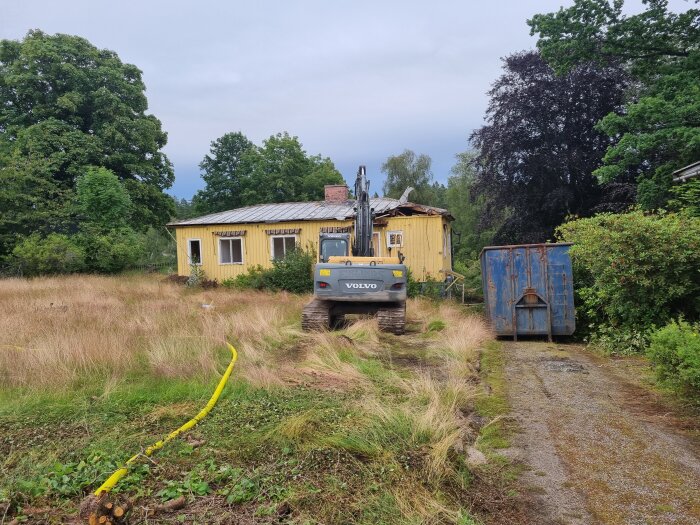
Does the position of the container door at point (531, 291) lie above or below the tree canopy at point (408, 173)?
below

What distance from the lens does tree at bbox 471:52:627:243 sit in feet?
72.4

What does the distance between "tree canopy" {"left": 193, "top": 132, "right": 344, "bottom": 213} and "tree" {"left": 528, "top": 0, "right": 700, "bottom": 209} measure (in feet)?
95.8

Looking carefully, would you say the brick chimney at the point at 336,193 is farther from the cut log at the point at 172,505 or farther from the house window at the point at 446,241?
the cut log at the point at 172,505

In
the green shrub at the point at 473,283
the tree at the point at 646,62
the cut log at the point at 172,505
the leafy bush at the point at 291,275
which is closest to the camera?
the cut log at the point at 172,505

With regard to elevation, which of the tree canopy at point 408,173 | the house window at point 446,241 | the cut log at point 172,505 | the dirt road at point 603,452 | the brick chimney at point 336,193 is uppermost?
the tree canopy at point 408,173

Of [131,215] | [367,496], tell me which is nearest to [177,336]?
[367,496]

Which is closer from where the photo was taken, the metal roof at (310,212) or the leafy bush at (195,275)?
the metal roof at (310,212)

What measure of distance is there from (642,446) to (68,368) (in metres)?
6.12

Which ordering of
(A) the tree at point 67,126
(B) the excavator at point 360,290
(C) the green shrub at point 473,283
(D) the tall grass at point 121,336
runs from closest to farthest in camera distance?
(D) the tall grass at point 121,336, (B) the excavator at point 360,290, (C) the green shrub at point 473,283, (A) the tree at point 67,126

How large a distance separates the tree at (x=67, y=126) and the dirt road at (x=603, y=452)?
27170 mm

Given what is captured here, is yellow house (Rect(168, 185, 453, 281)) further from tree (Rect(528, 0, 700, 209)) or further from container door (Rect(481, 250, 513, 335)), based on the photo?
container door (Rect(481, 250, 513, 335))

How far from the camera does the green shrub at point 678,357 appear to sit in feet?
15.7

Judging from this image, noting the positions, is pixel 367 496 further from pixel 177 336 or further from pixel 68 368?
pixel 177 336

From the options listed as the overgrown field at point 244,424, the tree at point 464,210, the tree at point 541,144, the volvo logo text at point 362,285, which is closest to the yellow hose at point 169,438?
the overgrown field at point 244,424
